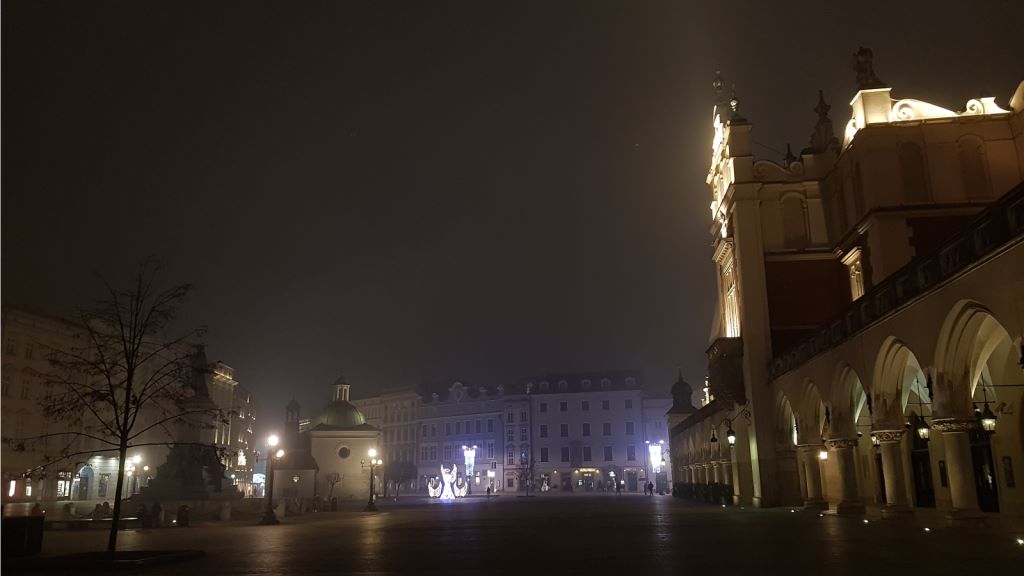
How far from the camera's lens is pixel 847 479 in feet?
87.9

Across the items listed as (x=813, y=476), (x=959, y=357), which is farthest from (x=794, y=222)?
(x=959, y=357)

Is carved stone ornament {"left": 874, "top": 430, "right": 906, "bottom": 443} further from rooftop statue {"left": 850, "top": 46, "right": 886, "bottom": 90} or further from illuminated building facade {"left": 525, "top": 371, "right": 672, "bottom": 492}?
illuminated building facade {"left": 525, "top": 371, "right": 672, "bottom": 492}

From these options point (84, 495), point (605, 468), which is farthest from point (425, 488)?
point (84, 495)

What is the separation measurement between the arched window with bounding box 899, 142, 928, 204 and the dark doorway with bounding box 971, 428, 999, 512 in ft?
39.1

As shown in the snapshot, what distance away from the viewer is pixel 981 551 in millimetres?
13656

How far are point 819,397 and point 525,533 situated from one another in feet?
44.4

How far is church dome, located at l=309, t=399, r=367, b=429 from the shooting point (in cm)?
8550

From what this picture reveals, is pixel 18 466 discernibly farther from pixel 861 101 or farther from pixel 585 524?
pixel 861 101

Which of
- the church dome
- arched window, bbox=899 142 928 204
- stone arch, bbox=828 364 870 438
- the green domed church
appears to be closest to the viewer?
stone arch, bbox=828 364 870 438

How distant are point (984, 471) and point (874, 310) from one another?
25.9 feet

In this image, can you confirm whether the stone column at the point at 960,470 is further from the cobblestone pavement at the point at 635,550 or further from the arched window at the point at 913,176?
the arched window at the point at 913,176

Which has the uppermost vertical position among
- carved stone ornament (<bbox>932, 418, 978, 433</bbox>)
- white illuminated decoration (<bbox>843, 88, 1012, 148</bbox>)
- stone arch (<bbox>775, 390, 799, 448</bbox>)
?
white illuminated decoration (<bbox>843, 88, 1012, 148</bbox>)

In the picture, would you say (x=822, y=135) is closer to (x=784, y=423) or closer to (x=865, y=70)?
(x=865, y=70)

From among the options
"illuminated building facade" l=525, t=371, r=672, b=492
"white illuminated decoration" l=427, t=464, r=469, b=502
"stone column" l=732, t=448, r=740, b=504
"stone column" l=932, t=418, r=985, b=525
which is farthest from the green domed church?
"stone column" l=932, t=418, r=985, b=525
